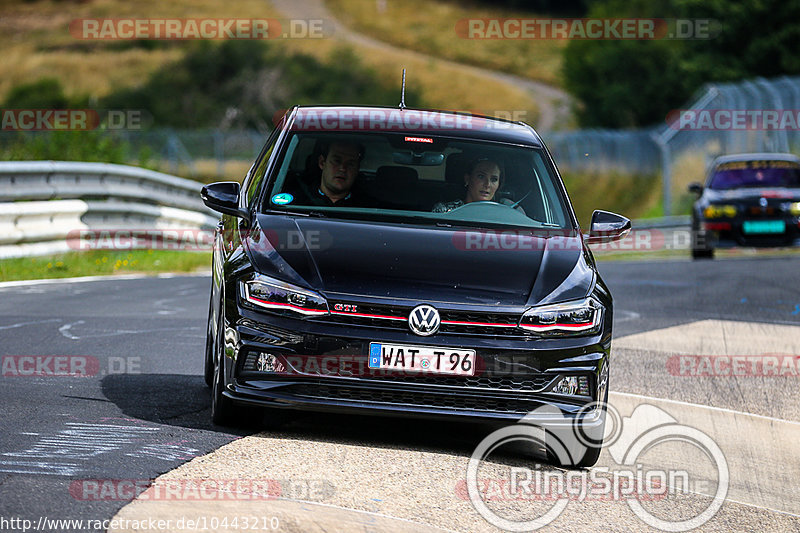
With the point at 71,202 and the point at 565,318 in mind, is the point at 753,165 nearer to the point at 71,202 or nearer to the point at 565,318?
the point at 71,202

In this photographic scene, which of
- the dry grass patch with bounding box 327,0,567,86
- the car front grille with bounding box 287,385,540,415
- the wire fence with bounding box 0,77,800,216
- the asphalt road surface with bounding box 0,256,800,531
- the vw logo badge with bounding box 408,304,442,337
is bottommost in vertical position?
the asphalt road surface with bounding box 0,256,800,531

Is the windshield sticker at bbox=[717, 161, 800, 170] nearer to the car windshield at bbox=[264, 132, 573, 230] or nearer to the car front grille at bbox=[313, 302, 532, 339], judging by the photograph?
the car windshield at bbox=[264, 132, 573, 230]

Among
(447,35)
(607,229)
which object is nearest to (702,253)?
(607,229)

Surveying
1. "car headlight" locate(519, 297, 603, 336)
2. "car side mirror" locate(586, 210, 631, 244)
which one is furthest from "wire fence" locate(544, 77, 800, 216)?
"car headlight" locate(519, 297, 603, 336)

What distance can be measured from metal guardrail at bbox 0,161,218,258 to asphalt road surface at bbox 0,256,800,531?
3.80 meters

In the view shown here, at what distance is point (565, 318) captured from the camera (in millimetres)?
6234

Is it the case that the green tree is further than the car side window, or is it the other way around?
the green tree

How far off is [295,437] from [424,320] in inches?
34.1

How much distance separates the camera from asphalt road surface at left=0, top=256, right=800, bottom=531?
5105 mm

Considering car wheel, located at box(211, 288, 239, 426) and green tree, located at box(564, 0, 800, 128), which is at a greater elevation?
green tree, located at box(564, 0, 800, 128)

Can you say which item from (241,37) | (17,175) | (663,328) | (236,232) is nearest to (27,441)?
(236,232)

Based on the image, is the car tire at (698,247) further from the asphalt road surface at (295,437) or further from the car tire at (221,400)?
the car tire at (221,400)

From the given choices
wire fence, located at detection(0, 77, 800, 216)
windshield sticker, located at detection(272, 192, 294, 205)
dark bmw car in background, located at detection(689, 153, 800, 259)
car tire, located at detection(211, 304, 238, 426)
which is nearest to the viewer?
car tire, located at detection(211, 304, 238, 426)

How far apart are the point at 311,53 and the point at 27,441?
81.7 metres
